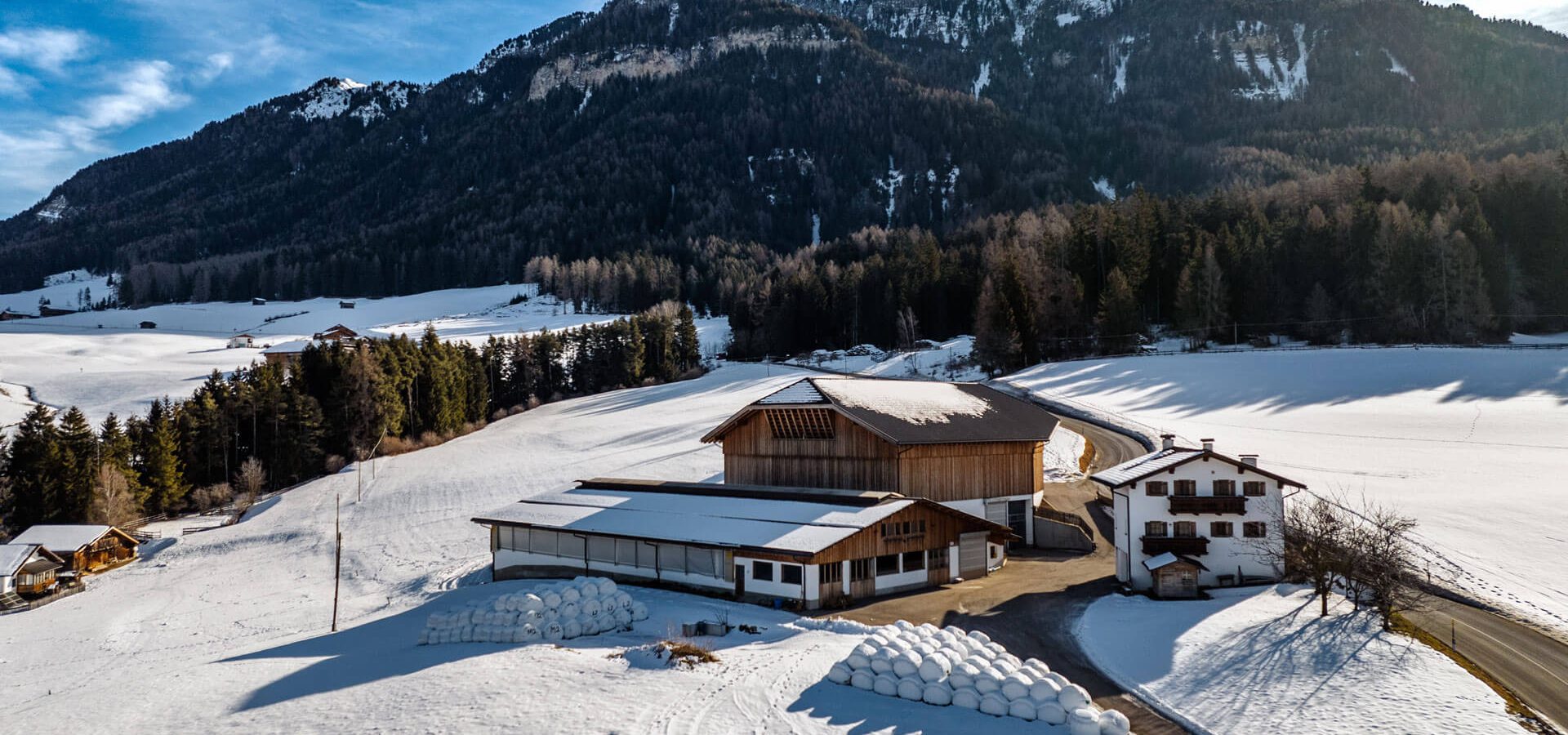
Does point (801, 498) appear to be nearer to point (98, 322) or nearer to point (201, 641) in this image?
point (201, 641)

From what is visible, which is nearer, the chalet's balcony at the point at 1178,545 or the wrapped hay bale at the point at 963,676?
the wrapped hay bale at the point at 963,676

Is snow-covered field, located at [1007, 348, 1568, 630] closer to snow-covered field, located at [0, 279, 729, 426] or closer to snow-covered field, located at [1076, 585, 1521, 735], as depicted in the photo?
snow-covered field, located at [1076, 585, 1521, 735]

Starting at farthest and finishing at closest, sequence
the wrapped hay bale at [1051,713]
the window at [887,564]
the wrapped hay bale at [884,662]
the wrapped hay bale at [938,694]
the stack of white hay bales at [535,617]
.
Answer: the window at [887,564], the stack of white hay bales at [535,617], the wrapped hay bale at [884,662], the wrapped hay bale at [938,694], the wrapped hay bale at [1051,713]

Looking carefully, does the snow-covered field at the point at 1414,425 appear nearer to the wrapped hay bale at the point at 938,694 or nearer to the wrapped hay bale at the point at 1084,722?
the wrapped hay bale at the point at 1084,722

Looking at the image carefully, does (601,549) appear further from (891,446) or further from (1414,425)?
(1414,425)

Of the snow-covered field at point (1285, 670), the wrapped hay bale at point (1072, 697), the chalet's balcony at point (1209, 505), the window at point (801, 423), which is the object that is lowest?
the snow-covered field at point (1285, 670)

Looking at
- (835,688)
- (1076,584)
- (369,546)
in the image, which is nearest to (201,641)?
(369,546)

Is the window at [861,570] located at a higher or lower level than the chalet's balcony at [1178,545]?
lower

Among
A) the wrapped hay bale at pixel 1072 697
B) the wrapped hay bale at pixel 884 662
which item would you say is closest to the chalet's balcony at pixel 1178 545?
the wrapped hay bale at pixel 1072 697

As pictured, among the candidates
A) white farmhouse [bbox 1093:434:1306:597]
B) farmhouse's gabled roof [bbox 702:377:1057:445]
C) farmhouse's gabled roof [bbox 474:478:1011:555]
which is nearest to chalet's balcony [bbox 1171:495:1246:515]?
white farmhouse [bbox 1093:434:1306:597]
